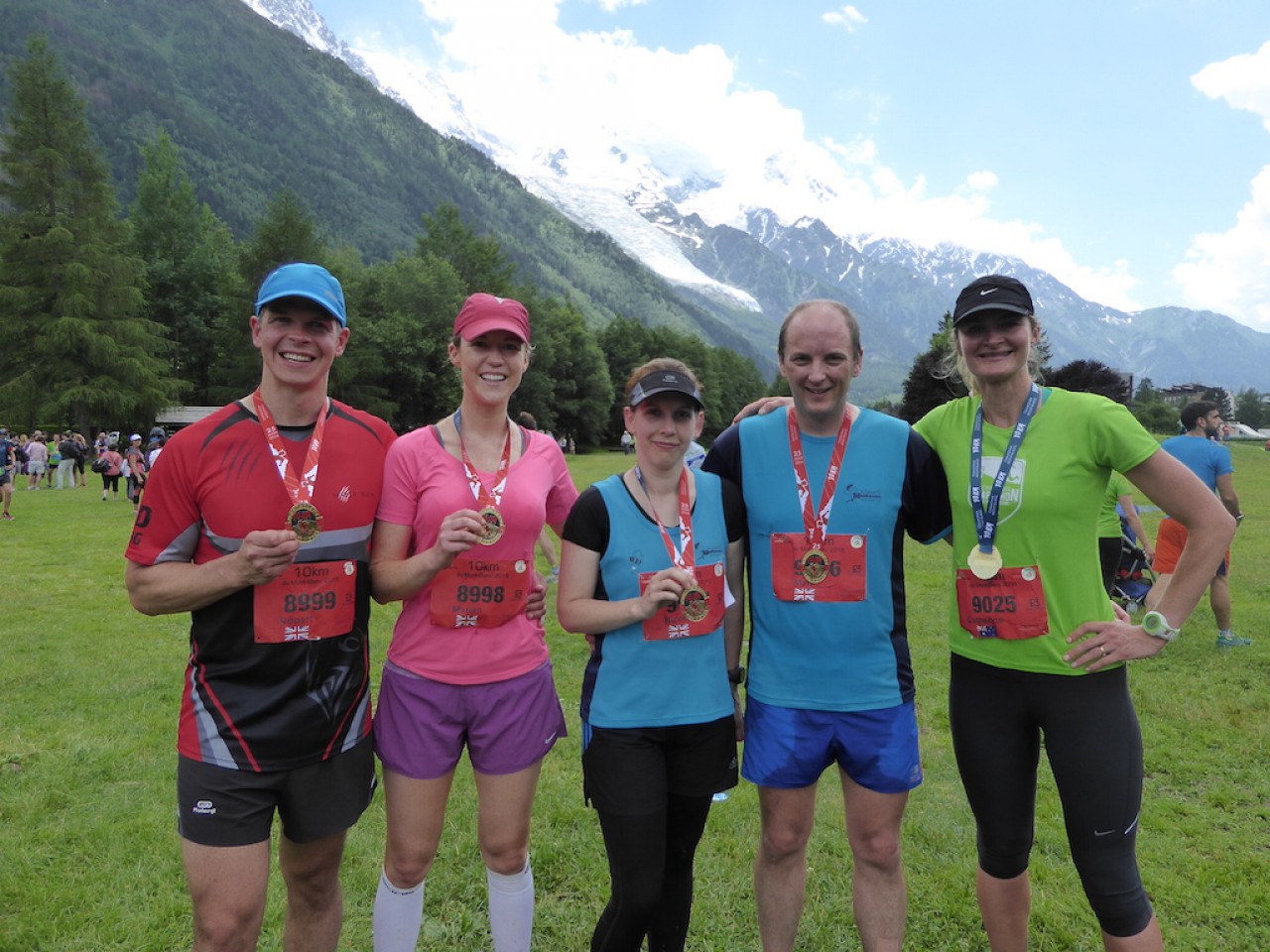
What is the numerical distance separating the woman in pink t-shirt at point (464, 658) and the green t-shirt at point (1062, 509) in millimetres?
1721

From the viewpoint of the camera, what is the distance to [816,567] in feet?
9.04

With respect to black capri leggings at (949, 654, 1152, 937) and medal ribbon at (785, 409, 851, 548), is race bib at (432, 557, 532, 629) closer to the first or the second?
medal ribbon at (785, 409, 851, 548)

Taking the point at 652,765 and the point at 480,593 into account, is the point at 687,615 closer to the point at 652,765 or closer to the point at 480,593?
the point at 652,765

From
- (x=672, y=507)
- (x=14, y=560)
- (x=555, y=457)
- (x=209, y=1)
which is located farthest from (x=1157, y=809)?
(x=209, y=1)

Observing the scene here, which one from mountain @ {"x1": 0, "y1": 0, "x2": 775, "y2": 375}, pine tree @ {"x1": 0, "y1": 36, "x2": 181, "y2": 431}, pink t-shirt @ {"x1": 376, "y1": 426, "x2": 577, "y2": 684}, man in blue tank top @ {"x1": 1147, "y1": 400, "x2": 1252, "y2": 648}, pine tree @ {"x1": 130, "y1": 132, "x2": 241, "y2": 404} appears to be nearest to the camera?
pink t-shirt @ {"x1": 376, "y1": 426, "x2": 577, "y2": 684}


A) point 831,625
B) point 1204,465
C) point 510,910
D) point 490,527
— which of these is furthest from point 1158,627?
point 1204,465

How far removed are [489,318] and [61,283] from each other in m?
45.9

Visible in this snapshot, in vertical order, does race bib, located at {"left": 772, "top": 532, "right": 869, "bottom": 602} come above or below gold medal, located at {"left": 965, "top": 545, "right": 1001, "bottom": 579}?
below

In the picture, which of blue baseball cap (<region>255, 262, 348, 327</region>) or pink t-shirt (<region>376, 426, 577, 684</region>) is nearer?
blue baseball cap (<region>255, 262, 348, 327</region>)

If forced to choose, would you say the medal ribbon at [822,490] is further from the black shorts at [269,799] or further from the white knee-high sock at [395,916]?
the white knee-high sock at [395,916]

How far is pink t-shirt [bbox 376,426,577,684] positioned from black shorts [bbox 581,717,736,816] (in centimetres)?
44

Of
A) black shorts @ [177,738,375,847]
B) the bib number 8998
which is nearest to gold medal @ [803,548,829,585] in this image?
the bib number 8998

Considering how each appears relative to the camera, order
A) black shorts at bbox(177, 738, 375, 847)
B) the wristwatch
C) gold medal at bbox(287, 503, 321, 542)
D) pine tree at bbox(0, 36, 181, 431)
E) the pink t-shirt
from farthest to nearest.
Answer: pine tree at bbox(0, 36, 181, 431)
the pink t-shirt
the wristwatch
gold medal at bbox(287, 503, 321, 542)
black shorts at bbox(177, 738, 375, 847)

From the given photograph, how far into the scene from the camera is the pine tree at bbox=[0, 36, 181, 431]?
37062 millimetres
